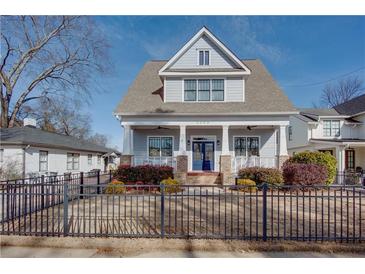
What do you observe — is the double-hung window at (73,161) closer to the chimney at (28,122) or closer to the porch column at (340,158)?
the chimney at (28,122)

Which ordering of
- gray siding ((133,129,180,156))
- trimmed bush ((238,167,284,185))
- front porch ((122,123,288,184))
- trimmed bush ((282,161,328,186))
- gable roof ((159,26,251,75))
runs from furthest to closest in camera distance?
gray siding ((133,129,180,156)), front porch ((122,123,288,184)), gable roof ((159,26,251,75)), trimmed bush ((238,167,284,185)), trimmed bush ((282,161,328,186))

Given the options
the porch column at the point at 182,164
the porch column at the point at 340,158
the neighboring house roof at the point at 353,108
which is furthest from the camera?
the neighboring house roof at the point at 353,108

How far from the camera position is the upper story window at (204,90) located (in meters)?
14.5

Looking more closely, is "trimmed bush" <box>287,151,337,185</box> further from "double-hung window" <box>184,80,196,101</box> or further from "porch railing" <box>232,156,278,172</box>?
"double-hung window" <box>184,80,196,101</box>

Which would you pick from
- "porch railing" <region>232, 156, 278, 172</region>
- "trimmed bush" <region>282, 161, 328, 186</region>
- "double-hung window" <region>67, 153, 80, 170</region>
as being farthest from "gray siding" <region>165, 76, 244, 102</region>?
"double-hung window" <region>67, 153, 80, 170</region>

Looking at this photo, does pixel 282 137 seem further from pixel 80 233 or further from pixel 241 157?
pixel 80 233

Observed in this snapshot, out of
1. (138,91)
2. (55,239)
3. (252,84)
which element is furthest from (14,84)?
(55,239)

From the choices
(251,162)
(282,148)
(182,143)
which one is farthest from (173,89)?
(282,148)

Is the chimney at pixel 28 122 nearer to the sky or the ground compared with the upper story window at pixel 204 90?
nearer to the ground

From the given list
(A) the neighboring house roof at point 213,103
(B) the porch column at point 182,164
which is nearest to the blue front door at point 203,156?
(B) the porch column at point 182,164

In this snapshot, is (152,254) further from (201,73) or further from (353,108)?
(353,108)

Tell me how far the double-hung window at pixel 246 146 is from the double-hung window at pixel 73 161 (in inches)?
592

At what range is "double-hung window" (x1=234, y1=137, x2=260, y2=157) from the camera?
50.7 feet

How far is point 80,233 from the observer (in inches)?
201
